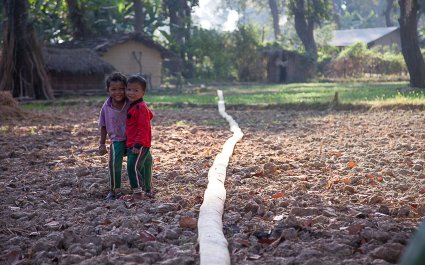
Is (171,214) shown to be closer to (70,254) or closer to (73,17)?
(70,254)

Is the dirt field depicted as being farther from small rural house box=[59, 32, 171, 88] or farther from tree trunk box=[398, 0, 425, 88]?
small rural house box=[59, 32, 171, 88]

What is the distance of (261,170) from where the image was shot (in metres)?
5.65

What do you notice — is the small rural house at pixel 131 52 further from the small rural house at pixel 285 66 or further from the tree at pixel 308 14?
the tree at pixel 308 14

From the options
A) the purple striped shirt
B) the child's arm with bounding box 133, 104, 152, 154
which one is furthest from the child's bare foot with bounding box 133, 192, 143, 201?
the purple striped shirt

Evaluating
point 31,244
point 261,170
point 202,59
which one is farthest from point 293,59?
point 31,244

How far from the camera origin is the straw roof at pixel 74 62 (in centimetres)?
2472

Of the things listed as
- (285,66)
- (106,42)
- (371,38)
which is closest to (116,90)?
(106,42)

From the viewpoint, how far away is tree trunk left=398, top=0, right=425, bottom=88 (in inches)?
810

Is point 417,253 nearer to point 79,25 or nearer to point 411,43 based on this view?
point 411,43

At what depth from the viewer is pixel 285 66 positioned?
38938 millimetres

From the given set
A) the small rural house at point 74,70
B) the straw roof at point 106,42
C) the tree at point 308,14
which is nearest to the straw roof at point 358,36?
the tree at point 308,14

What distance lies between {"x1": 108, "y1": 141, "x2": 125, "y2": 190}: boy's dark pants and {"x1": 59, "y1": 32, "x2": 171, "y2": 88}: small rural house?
23.5 metres

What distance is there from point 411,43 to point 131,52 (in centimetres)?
1423

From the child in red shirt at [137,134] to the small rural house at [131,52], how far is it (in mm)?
23633
